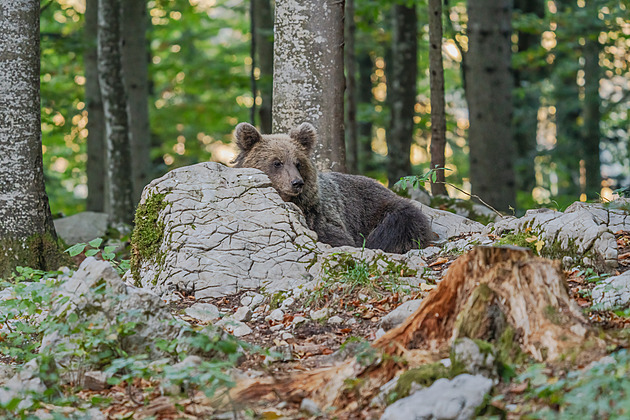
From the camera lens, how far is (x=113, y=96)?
423 inches

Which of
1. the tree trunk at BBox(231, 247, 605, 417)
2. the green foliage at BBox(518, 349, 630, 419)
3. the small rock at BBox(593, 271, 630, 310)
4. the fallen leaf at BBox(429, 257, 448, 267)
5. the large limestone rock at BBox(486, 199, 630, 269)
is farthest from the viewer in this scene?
the fallen leaf at BBox(429, 257, 448, 267)

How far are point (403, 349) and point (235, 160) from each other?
14.8 ft

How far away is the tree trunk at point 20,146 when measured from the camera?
23.7ft

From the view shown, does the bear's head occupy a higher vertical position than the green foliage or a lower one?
higher

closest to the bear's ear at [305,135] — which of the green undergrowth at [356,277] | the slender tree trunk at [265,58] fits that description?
the green undergrowth at [356,277]

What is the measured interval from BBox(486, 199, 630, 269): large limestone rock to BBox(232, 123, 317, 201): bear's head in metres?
2.19

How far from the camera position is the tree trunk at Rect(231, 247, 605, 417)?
348 cm

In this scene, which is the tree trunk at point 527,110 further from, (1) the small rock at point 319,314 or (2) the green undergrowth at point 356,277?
(1) the small rock at point 319,314

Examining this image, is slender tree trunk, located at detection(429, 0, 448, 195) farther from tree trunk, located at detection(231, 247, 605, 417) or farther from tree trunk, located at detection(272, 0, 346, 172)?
tree trunk, located at detection(231, 247, 605, 417)

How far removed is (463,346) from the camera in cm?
332

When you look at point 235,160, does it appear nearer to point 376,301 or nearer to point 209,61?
point 376,301

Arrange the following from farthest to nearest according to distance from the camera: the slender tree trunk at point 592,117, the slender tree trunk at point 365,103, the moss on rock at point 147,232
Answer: the slender tree trunk at point 365,103
the slender tree trunk at point 592,117
the moss on rock at point 147,232

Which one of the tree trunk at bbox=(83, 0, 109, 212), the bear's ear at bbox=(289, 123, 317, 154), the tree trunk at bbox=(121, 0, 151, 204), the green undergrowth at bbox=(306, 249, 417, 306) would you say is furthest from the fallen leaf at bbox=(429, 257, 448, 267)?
the tree trunk at bbox=(83, 0, 109, 212)

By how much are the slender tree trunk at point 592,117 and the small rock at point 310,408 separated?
1547cm
